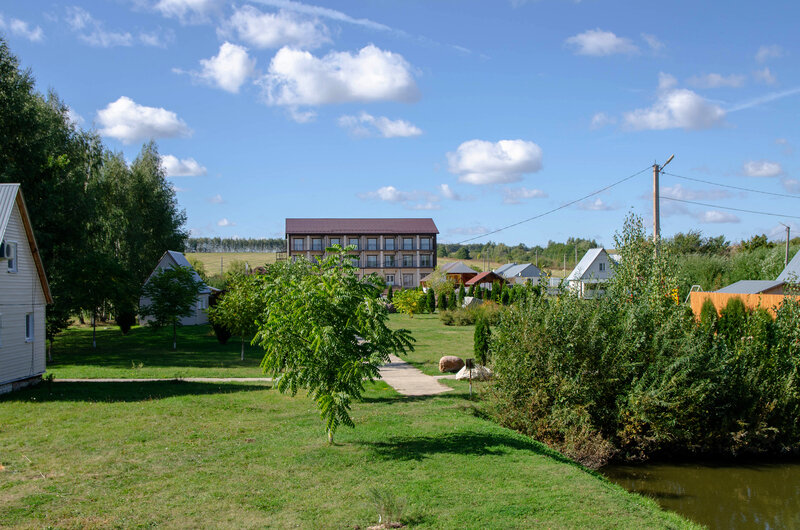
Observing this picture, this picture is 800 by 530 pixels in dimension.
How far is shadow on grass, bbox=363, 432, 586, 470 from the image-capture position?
414 inches

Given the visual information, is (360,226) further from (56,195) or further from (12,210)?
(12,210)

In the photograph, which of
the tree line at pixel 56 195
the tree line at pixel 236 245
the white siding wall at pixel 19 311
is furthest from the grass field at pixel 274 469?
the tree line at pixel 236 245

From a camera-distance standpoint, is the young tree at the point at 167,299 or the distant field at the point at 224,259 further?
the distant field at the point at 224,259

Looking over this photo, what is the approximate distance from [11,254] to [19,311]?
6.07ft

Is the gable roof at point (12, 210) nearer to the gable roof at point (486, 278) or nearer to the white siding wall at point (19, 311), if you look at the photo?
the white siding wall at point (19, 311)

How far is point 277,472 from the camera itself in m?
9.34

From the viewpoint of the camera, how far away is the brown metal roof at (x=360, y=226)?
2997 inches

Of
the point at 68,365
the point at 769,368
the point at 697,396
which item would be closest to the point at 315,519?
the point at 697,396

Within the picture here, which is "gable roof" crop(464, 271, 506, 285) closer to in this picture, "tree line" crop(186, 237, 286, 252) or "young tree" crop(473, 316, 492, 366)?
"young tree" crop(473, 316, 492, 366)

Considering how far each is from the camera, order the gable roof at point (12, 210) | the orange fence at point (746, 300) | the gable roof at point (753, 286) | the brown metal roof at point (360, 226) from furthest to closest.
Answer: the brown metal roof at point (360, 226)
the gable roof at point (753, 286)
the gable roof at point (12, 210)
the orange fence at point (746, 300)

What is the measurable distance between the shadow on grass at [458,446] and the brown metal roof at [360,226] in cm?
6521

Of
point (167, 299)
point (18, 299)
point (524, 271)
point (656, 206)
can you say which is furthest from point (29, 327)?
point (524, 271)

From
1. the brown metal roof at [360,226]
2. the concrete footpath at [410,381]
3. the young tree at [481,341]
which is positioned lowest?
the concrete footpath at [410,381]

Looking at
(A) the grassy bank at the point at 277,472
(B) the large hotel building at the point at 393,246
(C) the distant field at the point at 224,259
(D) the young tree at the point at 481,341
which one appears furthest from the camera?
(C) the distant field at the point at 224,259
